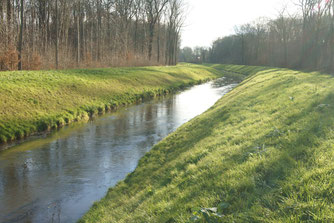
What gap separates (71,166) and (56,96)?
28.2 feet

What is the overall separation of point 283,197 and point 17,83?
15938mm

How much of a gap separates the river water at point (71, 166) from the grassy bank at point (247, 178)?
910 mm

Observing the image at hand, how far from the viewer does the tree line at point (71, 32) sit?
21.5 meters

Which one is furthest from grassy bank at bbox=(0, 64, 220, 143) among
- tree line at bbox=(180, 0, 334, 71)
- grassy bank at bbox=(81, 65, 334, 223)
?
tree line at bbox=(180, 0, 334, 71)

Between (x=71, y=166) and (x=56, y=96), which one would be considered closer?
(x=71, y=166)

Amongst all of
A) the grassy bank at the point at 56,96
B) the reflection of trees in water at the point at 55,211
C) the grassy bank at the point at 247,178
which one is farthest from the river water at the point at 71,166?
the grassy bank at the point at 56,96

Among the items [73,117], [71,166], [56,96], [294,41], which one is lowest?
[71,166]

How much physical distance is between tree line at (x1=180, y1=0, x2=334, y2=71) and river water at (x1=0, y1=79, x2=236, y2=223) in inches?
904

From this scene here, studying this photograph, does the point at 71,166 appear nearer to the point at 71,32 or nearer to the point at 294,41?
the point at 71,32

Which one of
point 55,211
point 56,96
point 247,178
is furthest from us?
point 56,96

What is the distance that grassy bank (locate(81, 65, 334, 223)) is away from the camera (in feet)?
11.8

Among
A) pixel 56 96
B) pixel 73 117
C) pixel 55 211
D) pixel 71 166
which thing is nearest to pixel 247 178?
pixel 55 211

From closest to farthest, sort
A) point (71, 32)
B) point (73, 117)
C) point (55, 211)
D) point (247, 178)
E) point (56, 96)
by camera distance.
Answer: point (247, 178) < point (55, 211) < point (73, 117) < point (56, 96) < point (71, 32)

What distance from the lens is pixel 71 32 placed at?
153ft
